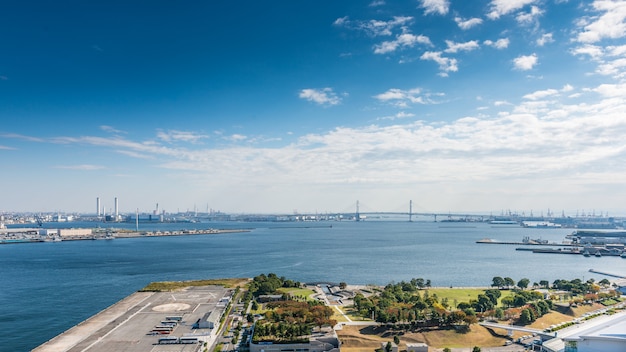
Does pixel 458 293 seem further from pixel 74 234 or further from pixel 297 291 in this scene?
pixel 74 234

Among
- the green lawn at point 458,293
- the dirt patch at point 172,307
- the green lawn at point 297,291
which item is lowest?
the green lawn at point 458,293

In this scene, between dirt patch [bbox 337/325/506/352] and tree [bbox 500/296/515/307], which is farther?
tree [bbox 500/296/515/307]

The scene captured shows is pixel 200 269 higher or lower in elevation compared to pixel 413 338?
lower

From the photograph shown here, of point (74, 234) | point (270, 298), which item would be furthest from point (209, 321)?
point (74, 234)

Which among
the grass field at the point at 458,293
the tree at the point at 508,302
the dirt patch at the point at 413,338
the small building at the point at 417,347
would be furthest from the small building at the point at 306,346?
the tree at the point at 508,302

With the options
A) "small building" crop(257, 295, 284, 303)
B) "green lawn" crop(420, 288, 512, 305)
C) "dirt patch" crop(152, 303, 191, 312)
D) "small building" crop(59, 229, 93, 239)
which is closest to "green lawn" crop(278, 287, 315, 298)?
"small building" crop(257, 295, 284, 303)

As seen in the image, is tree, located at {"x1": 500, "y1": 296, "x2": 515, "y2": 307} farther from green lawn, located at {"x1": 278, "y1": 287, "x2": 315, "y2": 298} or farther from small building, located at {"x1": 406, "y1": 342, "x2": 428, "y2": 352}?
green lawn, located at {"x1": 278, "y1": 287, "x2": 315, "y2": 298}

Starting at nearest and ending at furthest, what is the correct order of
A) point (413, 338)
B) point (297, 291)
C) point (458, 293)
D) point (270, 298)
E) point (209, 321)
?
1. point (413, 338)
2. point (209, 321)
3. point (270, 298)
4. point (458, 293)
5. point (297, 291)

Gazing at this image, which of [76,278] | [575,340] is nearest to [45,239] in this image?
[76,278]

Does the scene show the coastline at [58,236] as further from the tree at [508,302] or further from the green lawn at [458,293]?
the tree at [508,302]
